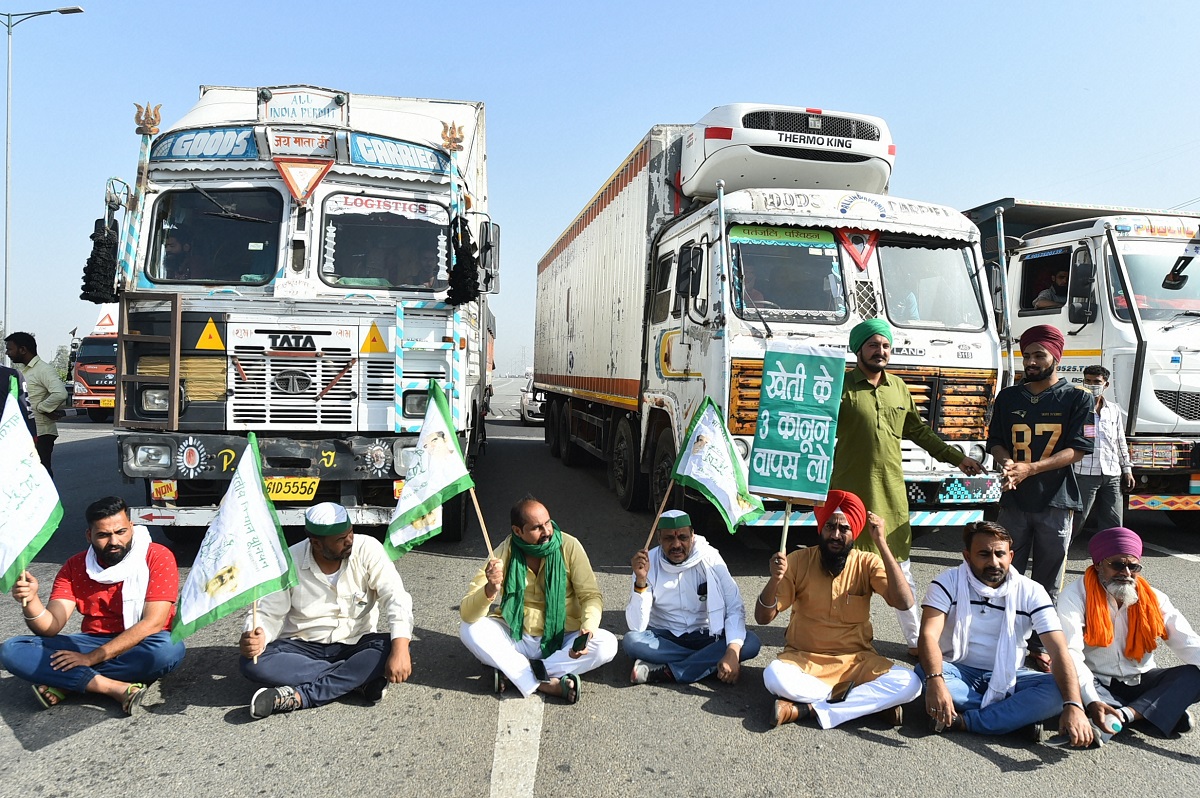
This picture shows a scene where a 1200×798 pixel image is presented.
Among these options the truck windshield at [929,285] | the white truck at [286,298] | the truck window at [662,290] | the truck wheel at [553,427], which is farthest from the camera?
the truck wheel at [553,427]

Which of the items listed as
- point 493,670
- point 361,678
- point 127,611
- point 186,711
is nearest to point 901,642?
point 493,670

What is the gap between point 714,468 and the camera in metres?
4.77

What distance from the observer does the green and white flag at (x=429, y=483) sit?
424 cm

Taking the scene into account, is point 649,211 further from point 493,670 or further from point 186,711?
point 186,711

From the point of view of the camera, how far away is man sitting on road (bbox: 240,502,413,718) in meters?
3.87

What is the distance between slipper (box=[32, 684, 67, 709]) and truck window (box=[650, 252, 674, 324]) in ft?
17.1

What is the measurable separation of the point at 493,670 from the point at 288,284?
11.8 ft

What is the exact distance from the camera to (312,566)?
13.6ft

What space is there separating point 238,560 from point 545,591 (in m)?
1.46

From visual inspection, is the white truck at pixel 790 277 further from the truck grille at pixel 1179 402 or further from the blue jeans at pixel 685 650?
the truck grille at pixel 1179 402

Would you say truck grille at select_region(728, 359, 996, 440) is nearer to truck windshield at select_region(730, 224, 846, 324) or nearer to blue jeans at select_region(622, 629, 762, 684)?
truck windshield at select_region(730, 224, 846, 324)

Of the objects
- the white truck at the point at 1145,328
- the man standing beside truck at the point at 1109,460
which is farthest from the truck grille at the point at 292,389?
the man standing beside truck at the point at 1109,460

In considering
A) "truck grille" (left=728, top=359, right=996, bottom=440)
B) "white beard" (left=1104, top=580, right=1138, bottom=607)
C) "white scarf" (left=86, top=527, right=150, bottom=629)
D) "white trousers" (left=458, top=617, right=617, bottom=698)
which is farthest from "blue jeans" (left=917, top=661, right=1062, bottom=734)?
"white scarf" (left=86, top=527, right=150, bottom=629)

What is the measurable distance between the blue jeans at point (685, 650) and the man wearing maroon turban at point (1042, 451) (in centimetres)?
170
